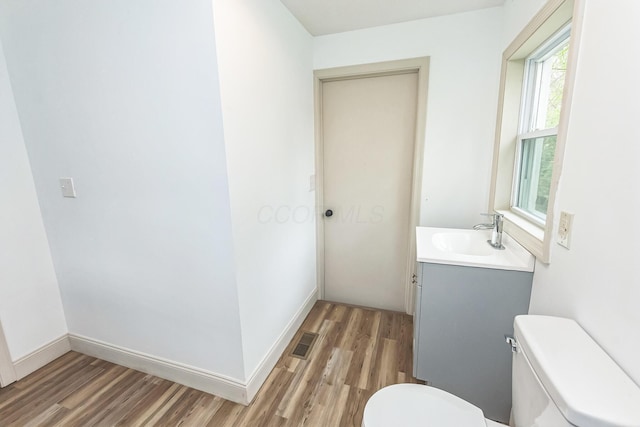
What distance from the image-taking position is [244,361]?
1.47m

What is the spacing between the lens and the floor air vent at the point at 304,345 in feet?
6.26

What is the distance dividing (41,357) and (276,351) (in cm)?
154

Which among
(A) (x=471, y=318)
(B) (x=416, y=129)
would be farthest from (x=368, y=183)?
(A) (x=471, y=318)

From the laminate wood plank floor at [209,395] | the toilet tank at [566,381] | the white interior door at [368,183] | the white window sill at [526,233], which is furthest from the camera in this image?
the white interior door at [368,183]

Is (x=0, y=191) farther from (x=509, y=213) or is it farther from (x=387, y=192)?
(x=509, y=213)

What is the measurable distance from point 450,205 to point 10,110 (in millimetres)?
2884

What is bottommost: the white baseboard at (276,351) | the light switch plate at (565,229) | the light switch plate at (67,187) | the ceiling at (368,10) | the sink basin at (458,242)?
the white baseboard at (276,351)

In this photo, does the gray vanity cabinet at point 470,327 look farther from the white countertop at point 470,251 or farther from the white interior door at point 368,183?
the white interior door at point 368,183

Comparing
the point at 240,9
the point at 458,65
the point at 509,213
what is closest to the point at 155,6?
the point at 240,9

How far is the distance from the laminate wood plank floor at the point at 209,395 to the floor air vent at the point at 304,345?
0.13 ft

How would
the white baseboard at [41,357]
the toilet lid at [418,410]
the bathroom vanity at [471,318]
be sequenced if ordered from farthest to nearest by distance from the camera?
the white baseboard at [41,357]
the bathroom vanity at [471,318]
the toilet lid at [418,410]

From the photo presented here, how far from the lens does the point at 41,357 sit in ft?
5.87

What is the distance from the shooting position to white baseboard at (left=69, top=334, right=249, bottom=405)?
1.52 m

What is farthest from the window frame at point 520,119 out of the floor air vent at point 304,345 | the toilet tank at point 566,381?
the floor air vent at point 304,345
